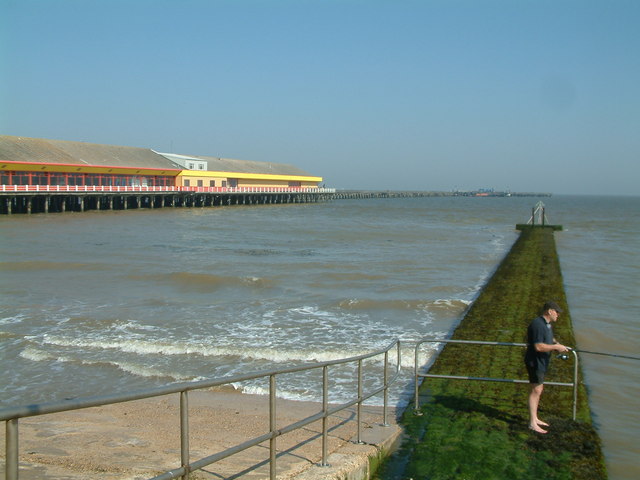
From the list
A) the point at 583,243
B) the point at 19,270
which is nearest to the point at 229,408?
the point at 19,270

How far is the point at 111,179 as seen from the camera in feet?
216

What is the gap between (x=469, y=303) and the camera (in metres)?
17.0

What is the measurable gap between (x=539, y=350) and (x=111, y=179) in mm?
64271

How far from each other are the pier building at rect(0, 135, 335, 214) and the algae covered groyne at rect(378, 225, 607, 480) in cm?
5000

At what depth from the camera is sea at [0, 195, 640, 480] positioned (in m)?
9.97

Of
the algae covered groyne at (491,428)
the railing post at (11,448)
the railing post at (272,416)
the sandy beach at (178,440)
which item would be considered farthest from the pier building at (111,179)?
the railing post at (11,448)

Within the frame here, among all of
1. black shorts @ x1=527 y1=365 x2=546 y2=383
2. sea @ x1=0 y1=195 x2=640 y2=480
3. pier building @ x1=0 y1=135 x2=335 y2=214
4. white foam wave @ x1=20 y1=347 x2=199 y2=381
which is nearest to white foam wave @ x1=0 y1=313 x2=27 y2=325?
sea @ x1=0 y1=195 x2=640 y2=480

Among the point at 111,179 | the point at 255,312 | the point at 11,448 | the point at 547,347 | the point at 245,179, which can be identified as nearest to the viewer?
the point at 11,448

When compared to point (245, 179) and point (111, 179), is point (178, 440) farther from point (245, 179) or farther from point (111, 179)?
point (245, 179)

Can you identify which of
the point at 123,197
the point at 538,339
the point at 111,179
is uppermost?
the point at 111,179

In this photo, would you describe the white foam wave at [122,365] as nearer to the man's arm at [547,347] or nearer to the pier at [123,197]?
the man's arm at [547,347]

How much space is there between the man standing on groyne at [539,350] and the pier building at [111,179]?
172ft

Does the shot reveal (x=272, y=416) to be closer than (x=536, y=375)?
Yes

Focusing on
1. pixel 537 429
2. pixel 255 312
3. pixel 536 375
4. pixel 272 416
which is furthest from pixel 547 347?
pixel 255 312
